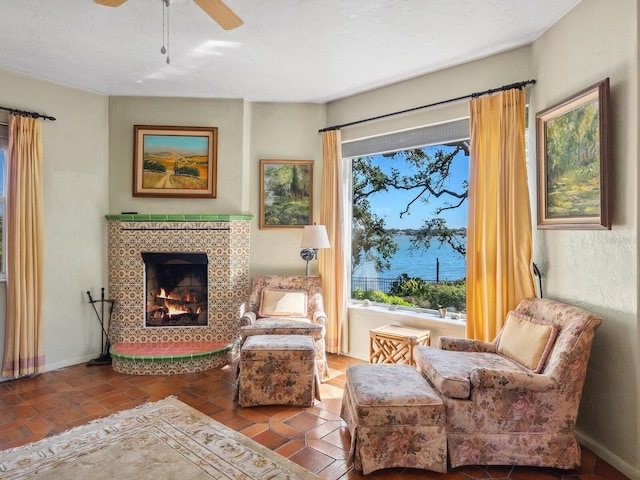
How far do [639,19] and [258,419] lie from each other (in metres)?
3.60

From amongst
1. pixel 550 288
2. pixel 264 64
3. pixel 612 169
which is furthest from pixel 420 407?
pixel 264 64

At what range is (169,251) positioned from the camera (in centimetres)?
438

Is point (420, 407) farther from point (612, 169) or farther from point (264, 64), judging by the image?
point (264, 64)

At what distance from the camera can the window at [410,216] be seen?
395 centimetres

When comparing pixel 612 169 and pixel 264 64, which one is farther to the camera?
pixel 264 64

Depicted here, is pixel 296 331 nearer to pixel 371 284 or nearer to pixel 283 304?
pixel 283 304

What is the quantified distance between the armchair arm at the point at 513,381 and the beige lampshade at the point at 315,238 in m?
2.17

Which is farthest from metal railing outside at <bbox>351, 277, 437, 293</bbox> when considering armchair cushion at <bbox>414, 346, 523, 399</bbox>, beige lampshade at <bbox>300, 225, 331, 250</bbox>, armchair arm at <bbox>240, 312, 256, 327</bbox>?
armchair cushion at <bbox>414, 346, 523, 399</bbox>

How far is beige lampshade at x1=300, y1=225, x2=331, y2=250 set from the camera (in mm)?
4098

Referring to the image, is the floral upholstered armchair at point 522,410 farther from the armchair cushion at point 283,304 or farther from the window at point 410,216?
the armchair cushion at point 283,304

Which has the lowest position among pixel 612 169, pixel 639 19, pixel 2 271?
pixel 2 271

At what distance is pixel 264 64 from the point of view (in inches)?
143

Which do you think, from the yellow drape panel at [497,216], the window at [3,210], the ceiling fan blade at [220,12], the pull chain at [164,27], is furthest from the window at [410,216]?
the window at [3,210]

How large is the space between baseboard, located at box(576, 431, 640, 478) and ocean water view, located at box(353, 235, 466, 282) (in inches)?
65.6
